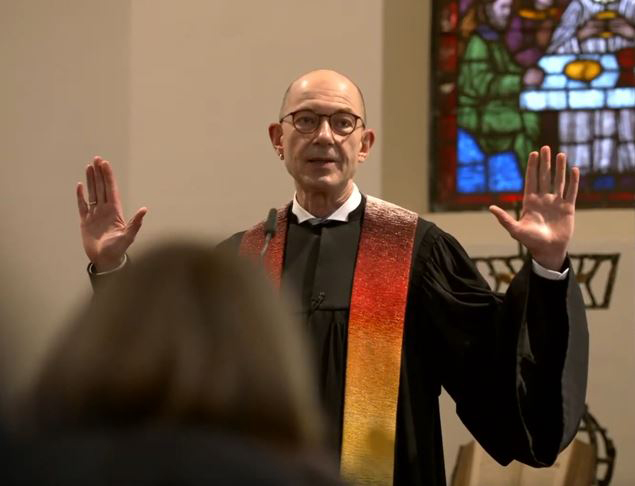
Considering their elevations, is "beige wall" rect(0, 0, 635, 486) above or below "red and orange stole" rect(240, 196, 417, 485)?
above

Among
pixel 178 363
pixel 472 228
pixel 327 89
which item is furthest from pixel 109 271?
pixel 472 228

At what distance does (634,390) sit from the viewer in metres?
6.66

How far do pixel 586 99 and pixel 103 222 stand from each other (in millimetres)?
4076

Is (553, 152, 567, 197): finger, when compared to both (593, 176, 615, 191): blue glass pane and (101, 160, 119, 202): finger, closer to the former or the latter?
(101, 160, 119, 202): finger

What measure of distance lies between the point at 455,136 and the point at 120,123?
190 cm

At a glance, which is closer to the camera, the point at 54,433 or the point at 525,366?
the point at 54,433

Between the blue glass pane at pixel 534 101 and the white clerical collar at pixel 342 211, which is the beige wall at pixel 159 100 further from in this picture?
the white clerical collar at pixel 342 211

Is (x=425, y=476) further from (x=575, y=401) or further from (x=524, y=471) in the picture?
(x=524, y=471)

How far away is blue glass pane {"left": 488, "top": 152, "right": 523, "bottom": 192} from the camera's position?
24.3ft

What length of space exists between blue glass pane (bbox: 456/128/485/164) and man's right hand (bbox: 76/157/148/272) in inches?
148

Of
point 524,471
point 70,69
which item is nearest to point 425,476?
point 524,471

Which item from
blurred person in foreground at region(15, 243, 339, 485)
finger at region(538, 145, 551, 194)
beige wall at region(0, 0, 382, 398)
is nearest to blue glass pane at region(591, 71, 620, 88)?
beige wall at region(0, 0, 382, 398)

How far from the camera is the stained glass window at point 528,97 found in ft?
24.1

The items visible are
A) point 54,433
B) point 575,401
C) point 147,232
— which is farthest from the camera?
point 147,232
